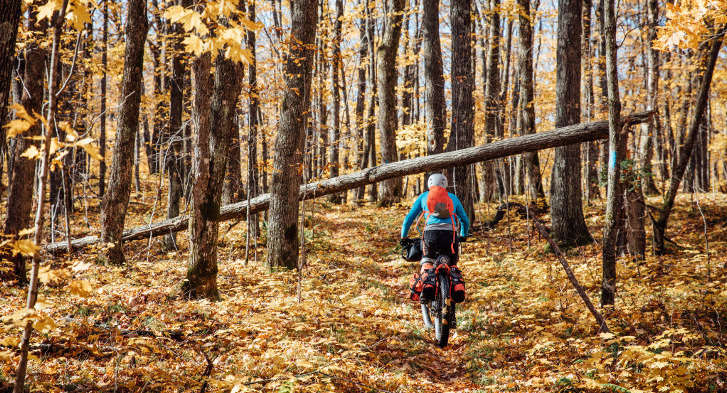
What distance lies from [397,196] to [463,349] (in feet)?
39.3

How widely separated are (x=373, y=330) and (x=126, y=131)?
677cm

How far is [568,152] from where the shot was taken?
32.6 feet

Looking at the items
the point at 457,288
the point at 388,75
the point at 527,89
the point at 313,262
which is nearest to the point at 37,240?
the point at 457,288

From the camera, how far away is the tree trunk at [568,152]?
9.73 metres

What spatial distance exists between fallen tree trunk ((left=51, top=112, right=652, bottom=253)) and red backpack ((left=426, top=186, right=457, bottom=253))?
2554mm

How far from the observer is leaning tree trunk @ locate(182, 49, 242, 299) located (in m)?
6.68

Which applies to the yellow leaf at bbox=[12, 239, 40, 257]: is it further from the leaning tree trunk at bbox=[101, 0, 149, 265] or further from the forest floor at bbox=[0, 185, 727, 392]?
the leaning tree trunk at bbox=[101, 0, 149, 265]

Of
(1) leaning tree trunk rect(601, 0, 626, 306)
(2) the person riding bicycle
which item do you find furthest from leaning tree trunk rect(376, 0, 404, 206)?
(1) leaning tree trunk rect(601, 0, 626, 306)

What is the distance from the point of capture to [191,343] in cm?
501

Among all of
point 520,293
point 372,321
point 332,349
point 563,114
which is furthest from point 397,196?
point 332,349

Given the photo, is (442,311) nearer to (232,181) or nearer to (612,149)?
(612,149)

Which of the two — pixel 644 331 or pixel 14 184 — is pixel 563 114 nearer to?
pixel 644 331

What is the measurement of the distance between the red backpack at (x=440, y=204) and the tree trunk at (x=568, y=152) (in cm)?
477

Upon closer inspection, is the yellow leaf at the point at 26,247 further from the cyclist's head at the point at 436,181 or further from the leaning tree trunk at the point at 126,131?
the leaning tree trunk at the point at 126,131
